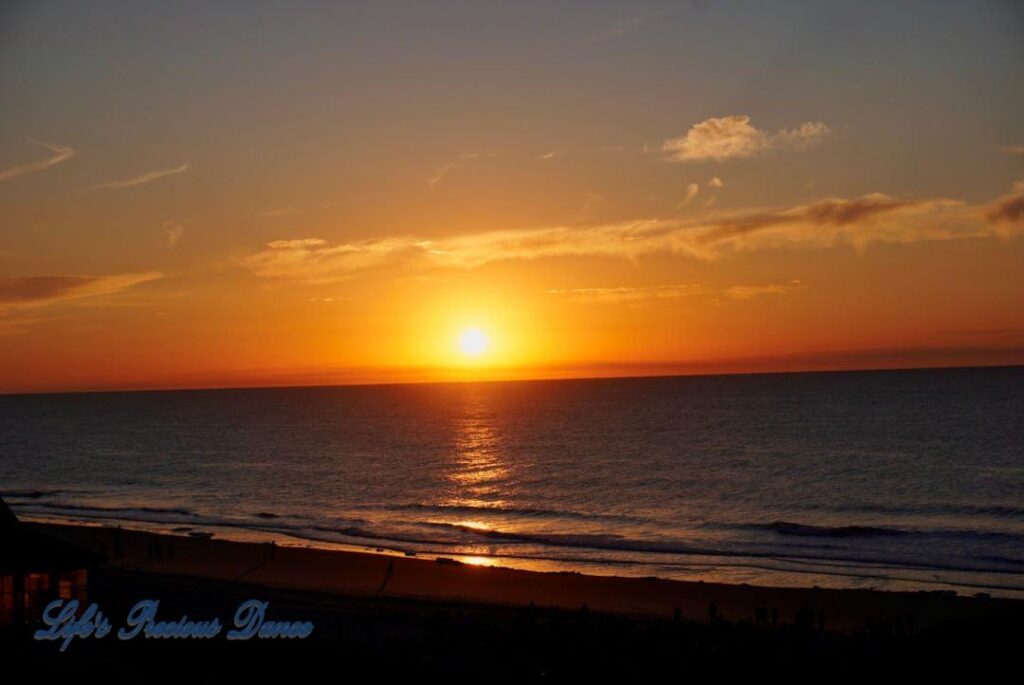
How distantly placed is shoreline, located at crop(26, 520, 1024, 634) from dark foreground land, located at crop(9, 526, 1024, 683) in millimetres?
105

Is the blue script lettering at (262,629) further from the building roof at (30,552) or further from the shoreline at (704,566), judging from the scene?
the shoreline at (704,566)

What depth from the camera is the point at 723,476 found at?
274 feet

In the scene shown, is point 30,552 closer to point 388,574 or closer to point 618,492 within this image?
point 388,574

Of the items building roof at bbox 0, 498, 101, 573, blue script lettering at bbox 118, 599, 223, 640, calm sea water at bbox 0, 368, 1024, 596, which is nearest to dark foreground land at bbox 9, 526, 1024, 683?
blue script lettering at bbox 118, 599, 223, 640

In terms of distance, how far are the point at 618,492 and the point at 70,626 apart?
183 ft

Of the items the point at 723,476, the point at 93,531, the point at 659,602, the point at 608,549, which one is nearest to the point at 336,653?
the point at 659,602

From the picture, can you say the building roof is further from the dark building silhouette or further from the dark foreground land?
the dark foreground land

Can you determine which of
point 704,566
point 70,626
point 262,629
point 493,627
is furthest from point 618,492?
point 70,626

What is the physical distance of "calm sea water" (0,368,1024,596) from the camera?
48.4m

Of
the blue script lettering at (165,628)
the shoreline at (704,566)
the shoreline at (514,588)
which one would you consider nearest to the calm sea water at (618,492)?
the shoreline at (704,566)

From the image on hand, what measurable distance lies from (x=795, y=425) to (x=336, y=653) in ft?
418

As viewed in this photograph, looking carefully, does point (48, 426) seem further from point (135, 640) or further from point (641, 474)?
point (135, 640)

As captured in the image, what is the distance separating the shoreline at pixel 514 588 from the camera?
114 ft

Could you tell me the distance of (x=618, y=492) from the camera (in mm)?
74938
